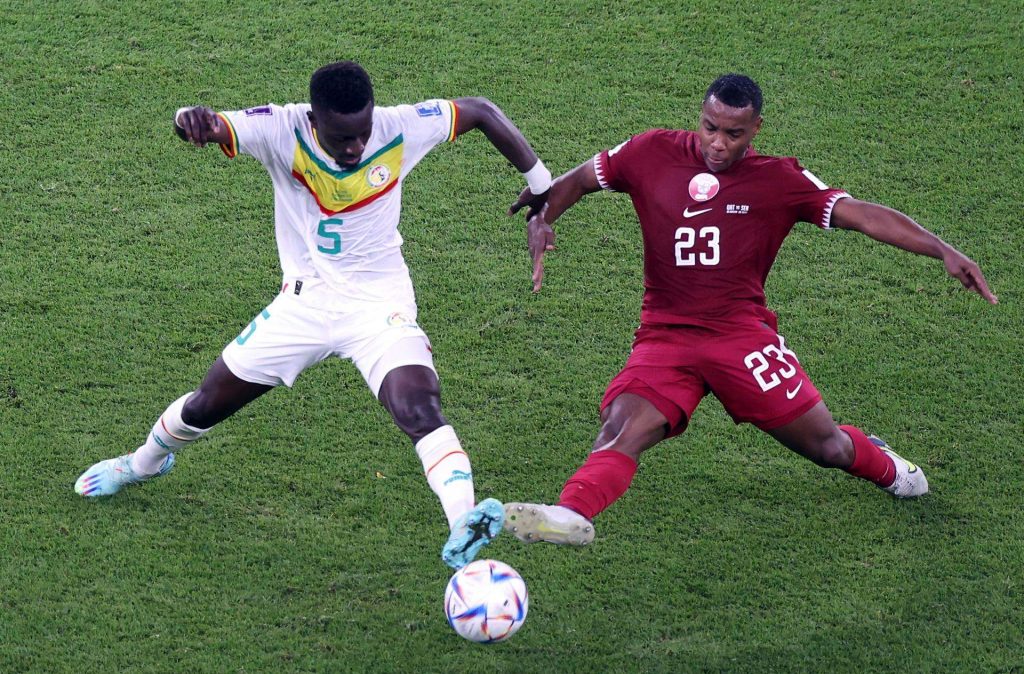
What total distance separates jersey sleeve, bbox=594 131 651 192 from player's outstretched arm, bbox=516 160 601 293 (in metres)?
0.04

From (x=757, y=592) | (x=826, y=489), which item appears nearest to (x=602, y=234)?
(x=826, y=489)

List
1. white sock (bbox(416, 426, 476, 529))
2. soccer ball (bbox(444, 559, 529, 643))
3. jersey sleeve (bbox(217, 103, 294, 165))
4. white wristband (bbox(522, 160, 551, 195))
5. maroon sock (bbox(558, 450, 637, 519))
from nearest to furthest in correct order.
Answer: soccer ball (bbox(444, 559, 529, 643)), white sock (bbox(416, 426, 476, 529)), maroon sock (bbox(558, 450, 637, 519)), jersey sleeve (bbox(217, 103, 294, 165)), white wristband (bbox(522, 160, 551, 195))

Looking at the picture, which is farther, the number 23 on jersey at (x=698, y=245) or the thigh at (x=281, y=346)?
the number 23 on jersey at (x=698, y=245)

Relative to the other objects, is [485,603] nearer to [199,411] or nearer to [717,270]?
[199,411]

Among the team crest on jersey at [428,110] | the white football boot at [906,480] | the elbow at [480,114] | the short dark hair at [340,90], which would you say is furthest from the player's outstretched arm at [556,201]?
the white football boot at [906,480]

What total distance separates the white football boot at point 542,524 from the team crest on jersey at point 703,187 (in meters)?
1.64

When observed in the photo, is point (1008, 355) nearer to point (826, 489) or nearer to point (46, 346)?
point (826, 489)

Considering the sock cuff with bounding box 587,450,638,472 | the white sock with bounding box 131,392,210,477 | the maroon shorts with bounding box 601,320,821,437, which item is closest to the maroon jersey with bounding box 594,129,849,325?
the maroon shorts with bounding box 601,320,821,437

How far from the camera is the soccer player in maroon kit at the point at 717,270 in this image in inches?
229

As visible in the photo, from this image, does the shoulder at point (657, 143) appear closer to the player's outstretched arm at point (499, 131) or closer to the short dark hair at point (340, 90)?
the player's outstretched arm at point (499, 131)

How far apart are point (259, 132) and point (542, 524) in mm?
2022

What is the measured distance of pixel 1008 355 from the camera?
741 cm

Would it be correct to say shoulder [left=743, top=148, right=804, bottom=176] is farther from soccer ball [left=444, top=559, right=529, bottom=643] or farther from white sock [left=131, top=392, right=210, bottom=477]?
white sock [left=131, top=392, right=210, bottom=477]

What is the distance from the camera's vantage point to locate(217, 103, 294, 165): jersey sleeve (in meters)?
5.55
